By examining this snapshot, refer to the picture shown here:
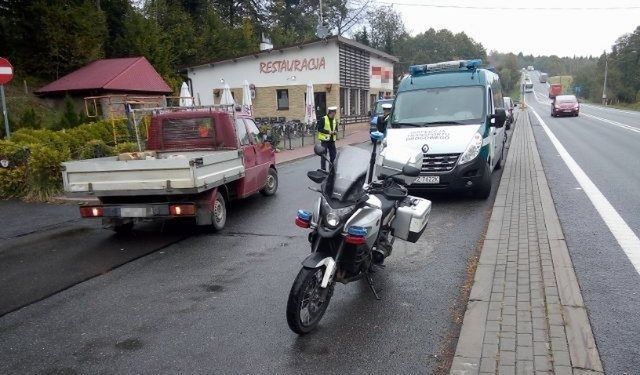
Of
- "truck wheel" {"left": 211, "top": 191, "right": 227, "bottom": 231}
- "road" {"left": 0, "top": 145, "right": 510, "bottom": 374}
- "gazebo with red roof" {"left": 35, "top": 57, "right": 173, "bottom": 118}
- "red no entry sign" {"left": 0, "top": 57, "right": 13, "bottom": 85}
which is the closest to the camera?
"road" {"left": 0, "top": 145, "right": 510, "bottom": 374}

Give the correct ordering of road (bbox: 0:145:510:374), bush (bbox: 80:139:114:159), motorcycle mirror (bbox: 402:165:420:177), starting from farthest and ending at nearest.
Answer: bush (bbox: 80:139:114:159)
motorcycle mirror (bbox: 402:165:420:177)
road (bbox: 0:145:510:374)

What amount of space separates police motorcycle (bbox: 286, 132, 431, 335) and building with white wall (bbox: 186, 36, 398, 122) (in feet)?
82.1

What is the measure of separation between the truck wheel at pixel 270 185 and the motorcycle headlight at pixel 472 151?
152 inches

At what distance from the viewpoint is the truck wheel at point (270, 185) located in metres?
9.91

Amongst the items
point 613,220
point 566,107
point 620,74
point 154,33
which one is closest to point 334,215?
point 613,220

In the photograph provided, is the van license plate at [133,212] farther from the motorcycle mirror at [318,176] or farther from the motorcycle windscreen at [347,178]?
the motorcycle windscreen at [347,178]

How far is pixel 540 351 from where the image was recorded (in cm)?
342

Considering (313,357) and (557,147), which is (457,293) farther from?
(557,147)

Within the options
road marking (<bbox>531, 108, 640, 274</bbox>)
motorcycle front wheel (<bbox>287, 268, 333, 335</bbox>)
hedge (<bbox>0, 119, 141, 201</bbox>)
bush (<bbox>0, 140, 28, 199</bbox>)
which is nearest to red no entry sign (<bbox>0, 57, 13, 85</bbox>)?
hedge (<bbox>0, 119, 141, 201</bbox>)

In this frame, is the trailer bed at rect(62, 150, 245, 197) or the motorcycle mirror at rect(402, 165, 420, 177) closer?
the motorcycle mirror at rect(402, 165, 420, 177)

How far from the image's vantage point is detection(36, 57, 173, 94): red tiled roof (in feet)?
81.0

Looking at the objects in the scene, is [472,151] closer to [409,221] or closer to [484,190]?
→ [484,190]

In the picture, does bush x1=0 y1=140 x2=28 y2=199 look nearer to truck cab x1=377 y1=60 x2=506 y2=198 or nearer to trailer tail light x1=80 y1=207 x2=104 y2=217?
trailer tail light x1=80 y1=207 x2=104 y2=217

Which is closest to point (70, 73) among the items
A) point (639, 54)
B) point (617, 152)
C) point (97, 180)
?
point (97, 180)
